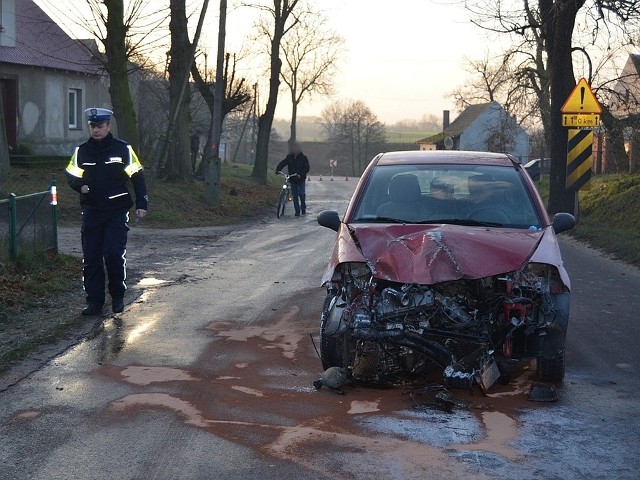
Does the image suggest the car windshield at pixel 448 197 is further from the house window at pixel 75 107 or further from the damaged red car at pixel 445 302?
the house window at pixel 75 107

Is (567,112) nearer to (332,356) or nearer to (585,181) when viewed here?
(585,181)

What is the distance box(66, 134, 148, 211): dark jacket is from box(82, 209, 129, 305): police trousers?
10 centimetres

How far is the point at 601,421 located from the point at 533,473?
1229 mm

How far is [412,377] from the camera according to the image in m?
6.75

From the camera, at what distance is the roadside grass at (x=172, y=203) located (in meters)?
20.7

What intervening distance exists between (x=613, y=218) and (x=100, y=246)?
52.0ft

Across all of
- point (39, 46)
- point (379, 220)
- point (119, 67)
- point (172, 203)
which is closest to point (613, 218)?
point (172, 203)

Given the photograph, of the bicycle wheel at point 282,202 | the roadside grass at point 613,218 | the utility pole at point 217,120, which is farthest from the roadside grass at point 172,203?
the roadside grass at point 613,218

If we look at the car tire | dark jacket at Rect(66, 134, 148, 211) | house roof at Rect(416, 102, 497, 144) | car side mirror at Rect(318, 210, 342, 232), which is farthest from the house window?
house roof at Rect(416, 102, 497, 144)

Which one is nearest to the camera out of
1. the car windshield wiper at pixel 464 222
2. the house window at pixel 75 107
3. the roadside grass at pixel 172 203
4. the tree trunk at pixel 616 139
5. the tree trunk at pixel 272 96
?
the car windshield wiper at pixel 464 222

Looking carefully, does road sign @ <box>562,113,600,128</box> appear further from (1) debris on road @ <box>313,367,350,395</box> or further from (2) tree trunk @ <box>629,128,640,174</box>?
(1) debris on road @ <box>313,367,350,395</box>

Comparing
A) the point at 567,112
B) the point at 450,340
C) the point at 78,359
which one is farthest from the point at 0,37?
the point at 450,340

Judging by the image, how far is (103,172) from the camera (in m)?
9.26

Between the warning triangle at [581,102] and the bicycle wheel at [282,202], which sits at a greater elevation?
the warning triangle at [581,102]
